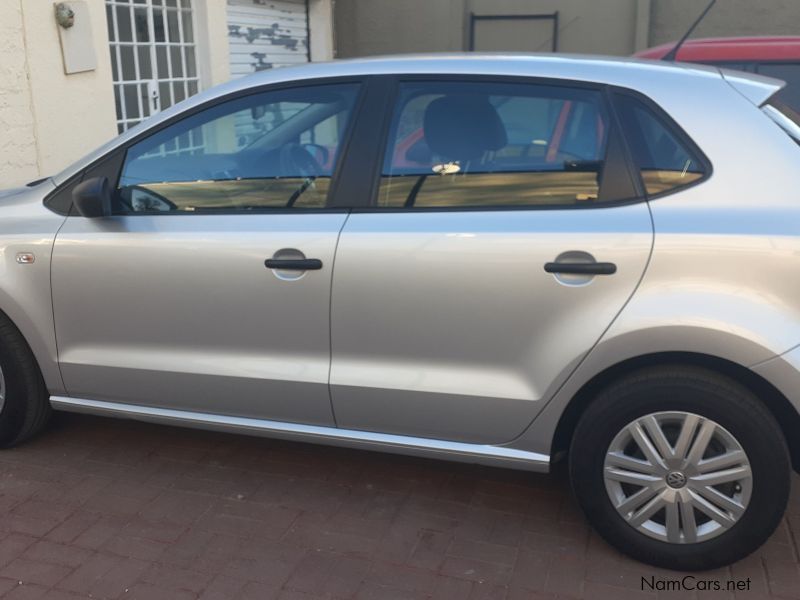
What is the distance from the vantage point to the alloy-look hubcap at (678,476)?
279cm

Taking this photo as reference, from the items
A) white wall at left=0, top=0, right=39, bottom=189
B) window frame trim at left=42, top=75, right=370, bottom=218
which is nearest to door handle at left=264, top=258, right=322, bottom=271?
window frame trim at left=42, top=75, right=370, bottom=218

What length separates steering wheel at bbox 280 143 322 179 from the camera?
3289 millimetres

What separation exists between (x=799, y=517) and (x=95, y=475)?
2961 mm

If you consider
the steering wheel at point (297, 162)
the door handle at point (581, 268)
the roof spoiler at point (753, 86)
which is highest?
the roof spoiler at point (753, 86)

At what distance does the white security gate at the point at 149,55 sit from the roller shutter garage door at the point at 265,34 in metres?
0.68

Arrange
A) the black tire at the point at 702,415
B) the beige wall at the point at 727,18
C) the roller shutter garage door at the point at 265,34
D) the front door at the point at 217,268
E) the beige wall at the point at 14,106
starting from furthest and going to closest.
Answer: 1. the beige wall at the point at 727,18
2. the roller shutter garage door at the point at 265,34
3. the beige wall at the point at 14,106
4. the front door at the point at 217,268
5. the black tire at the point at 702,415

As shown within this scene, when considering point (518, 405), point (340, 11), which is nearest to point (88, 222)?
point (518, 405)

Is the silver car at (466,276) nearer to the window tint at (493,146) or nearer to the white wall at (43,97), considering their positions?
the window tint at (493,146)

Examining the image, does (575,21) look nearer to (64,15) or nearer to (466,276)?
(64,15)

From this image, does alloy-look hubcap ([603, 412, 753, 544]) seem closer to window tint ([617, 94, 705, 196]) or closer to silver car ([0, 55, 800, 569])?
silver car ([0, 55, 800, 569])

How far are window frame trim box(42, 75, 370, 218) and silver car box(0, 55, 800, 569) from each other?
0.01 m

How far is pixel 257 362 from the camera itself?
3285mm

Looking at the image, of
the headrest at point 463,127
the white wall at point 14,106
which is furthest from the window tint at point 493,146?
the white wall at point 14,106

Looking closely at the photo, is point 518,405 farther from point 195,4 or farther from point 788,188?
point 195,4
